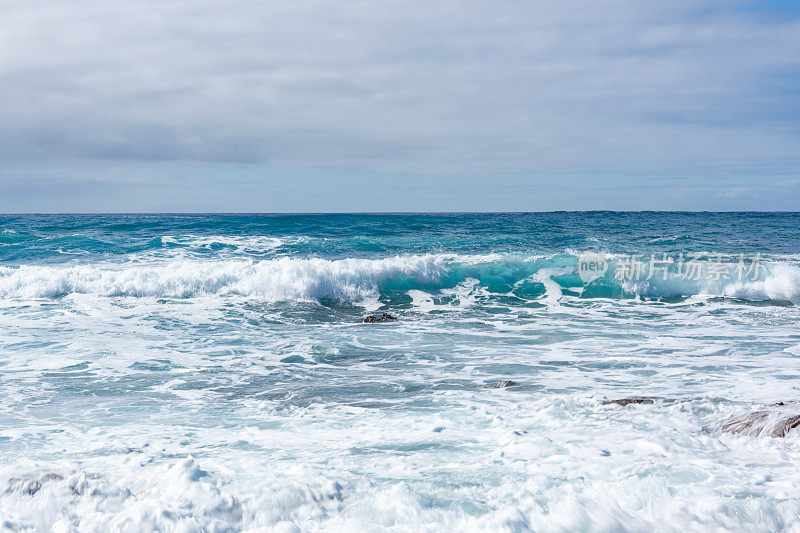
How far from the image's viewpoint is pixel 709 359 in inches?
326

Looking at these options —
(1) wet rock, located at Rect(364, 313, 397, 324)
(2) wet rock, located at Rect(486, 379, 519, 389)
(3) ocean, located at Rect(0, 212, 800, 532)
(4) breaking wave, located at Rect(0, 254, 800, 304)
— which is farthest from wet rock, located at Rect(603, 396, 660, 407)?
(4) breaking wave, located at Rect(0, 254, 800, 304)

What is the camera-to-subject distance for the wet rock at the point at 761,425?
4.96 meters

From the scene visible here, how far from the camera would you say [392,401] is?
6469 millimetres

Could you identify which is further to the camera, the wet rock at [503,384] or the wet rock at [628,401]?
the wet rock at [503,384]

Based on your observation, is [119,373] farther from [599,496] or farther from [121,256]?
[121,256]

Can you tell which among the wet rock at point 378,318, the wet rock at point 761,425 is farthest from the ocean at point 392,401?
the wet rock at point 378,318

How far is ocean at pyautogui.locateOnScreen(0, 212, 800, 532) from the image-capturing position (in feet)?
Result: 12.6

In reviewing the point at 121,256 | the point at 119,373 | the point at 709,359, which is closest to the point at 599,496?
the point at 709,359

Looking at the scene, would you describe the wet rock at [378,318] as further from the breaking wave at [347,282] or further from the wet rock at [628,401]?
the wet rock at [628,401]

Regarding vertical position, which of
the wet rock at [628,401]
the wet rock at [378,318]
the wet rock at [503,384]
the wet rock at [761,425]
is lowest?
the wet rock at [378,318]

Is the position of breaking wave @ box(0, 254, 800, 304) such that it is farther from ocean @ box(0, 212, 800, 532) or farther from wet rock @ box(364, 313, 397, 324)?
wet rock @ box(364, 313, 397, 324)

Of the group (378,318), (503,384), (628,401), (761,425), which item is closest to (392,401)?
(503,384)

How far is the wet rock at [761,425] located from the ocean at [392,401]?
0.02 m

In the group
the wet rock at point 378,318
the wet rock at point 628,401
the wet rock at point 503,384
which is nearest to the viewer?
the wet rock at point 628,401
